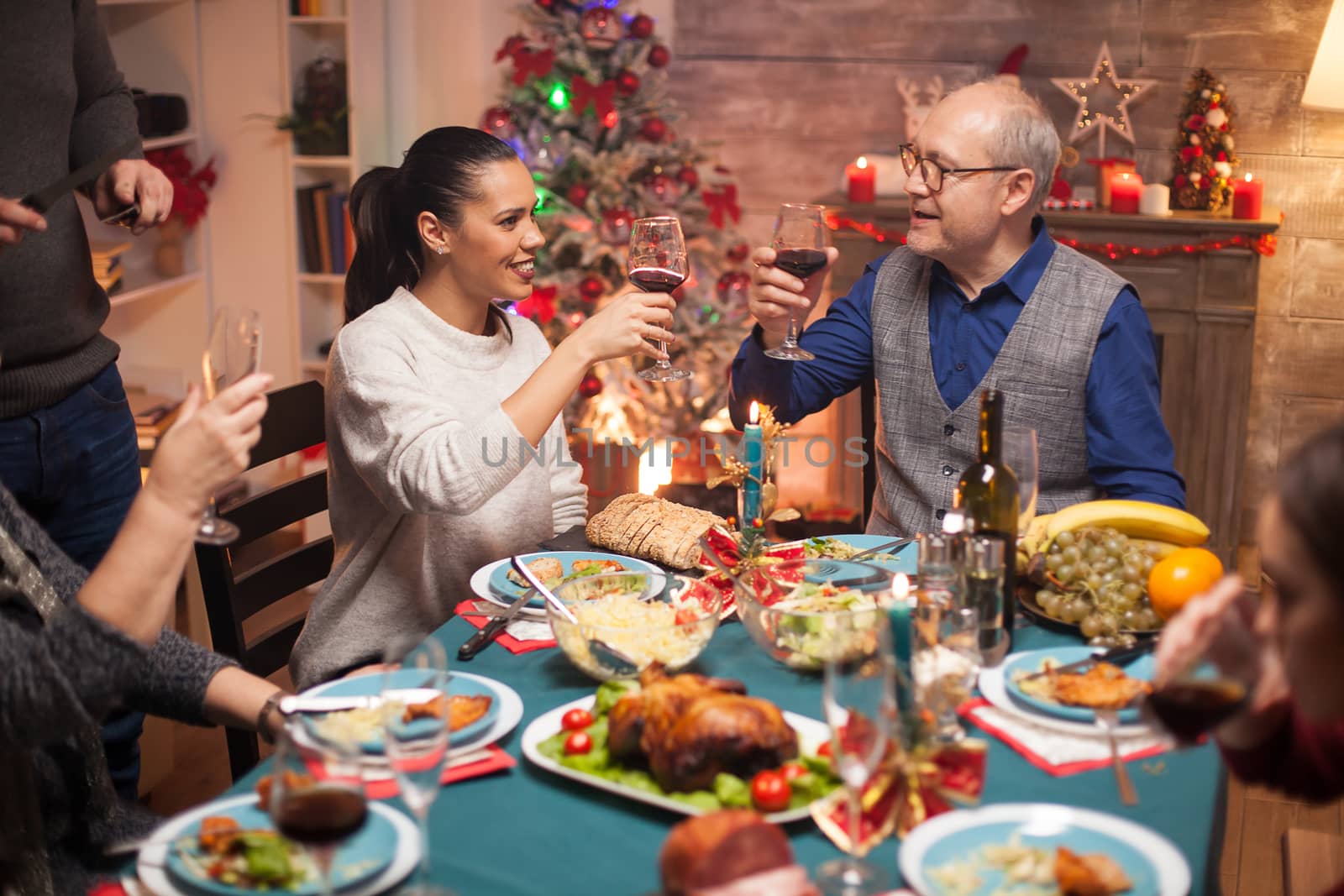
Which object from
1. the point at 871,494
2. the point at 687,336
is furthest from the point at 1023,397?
the point at 687,336

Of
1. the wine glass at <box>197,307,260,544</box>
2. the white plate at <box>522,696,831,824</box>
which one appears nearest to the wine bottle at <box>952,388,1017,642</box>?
the white plate at <box>522,696,831,824</box>

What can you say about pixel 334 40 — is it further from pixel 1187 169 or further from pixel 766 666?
pixel 766 666

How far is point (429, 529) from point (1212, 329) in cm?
302

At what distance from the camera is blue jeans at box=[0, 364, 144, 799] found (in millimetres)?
2303

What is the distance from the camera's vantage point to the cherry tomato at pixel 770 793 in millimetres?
1192

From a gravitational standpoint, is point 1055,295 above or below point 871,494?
above

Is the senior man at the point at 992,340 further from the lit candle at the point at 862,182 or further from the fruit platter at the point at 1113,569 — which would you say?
the lit candle at the point at 862,182

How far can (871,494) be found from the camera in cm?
274

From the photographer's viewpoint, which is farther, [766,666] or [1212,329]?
[1212,329]

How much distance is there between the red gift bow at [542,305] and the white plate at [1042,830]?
10.7ft

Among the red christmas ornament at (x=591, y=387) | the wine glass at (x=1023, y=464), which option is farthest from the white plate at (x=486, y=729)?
the red christmas ornament at (x=591, y=387)

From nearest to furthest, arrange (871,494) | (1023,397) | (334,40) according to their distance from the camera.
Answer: (1023,397), (871,494), (334,40)

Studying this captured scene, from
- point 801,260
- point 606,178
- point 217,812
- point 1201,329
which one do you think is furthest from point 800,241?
point 1201,329

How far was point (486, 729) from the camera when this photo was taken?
137 centimetres
